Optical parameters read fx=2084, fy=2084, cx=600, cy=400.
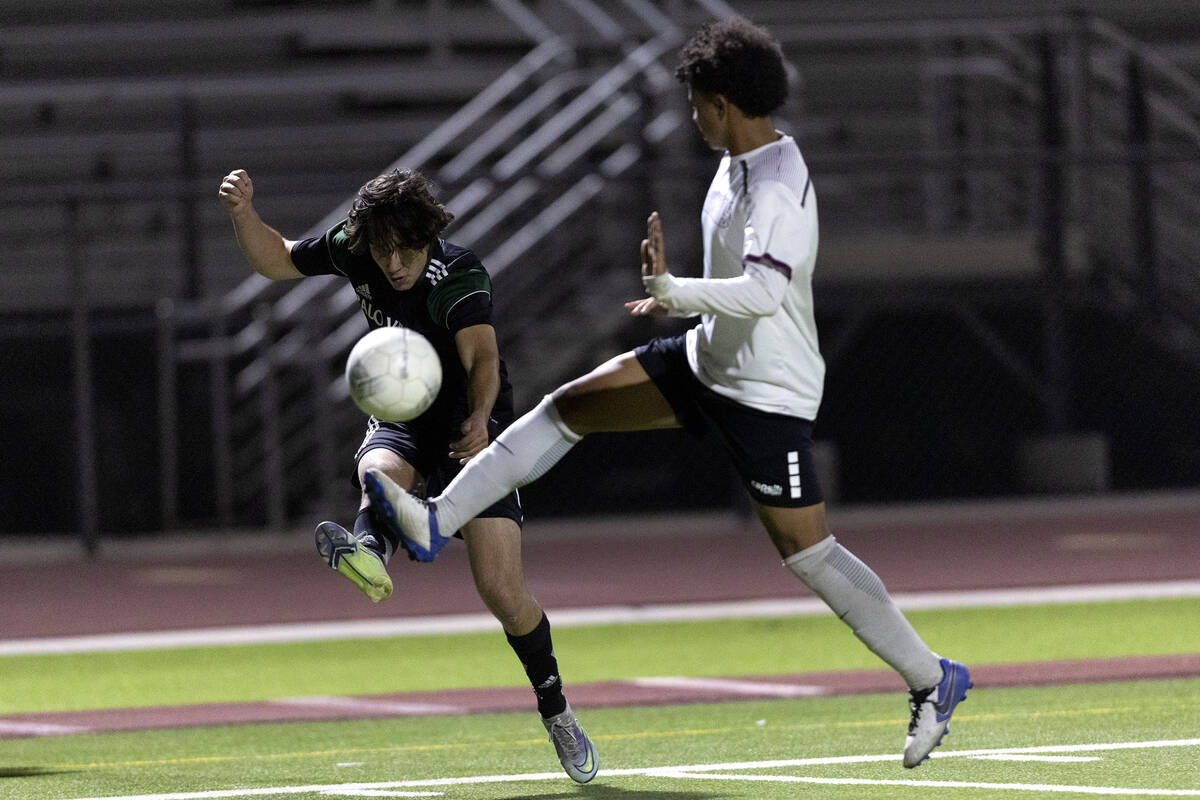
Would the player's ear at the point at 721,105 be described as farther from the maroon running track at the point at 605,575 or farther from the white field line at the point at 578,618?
the white field line at the point at 578,618

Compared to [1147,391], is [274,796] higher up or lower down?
higher up

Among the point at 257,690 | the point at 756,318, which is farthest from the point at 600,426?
the point at 257,690

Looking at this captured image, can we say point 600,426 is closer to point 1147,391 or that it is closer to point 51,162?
point 1147,391

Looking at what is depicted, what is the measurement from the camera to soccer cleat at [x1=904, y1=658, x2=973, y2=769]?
597 centimetres

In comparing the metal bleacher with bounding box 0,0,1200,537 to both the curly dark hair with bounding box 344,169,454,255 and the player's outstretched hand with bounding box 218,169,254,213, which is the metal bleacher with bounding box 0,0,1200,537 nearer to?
the player's outstretched hand with bounding box 218,169,254,213

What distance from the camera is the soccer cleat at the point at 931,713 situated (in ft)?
19.6

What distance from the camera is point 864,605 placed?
6.04 m

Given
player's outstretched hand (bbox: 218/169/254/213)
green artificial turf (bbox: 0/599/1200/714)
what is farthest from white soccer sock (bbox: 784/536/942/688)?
green artificial turf (bbox: 0/599/1200/714)

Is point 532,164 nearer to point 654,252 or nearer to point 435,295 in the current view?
point 435,295

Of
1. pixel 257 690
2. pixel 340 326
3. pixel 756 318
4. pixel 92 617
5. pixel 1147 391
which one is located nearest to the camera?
pixel 756 318

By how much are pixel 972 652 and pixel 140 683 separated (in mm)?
4006

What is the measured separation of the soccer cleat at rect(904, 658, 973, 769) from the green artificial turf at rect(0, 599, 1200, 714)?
3.55 meters

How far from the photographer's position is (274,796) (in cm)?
621

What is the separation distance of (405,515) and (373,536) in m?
0.32
